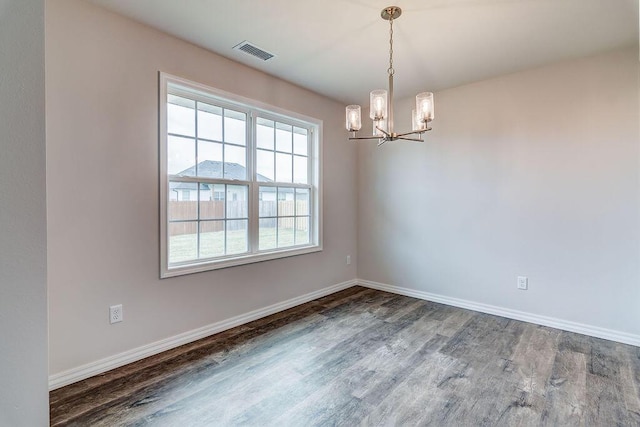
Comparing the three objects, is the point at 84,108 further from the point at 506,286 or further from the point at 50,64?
the point at 506,286

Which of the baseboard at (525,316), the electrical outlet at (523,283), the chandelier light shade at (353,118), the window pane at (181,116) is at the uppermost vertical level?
the window pane at (181,116)

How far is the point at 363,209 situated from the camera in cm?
443

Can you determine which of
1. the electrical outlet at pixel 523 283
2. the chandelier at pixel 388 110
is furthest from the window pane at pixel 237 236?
the electrical outlet at pixel 523 283

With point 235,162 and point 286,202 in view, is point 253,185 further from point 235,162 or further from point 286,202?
point 286,202

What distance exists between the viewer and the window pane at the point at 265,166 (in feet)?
10.8

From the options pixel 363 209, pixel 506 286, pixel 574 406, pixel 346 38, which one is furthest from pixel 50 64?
pixel 506 286

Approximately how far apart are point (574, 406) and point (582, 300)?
142 cm

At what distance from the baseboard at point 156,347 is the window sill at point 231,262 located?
20.6 inches

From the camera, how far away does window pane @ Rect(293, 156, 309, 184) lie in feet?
12.2

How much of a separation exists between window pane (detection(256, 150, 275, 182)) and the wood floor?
152 cm

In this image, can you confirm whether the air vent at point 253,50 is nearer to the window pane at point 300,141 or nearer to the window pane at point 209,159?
the window pane at point 209,159

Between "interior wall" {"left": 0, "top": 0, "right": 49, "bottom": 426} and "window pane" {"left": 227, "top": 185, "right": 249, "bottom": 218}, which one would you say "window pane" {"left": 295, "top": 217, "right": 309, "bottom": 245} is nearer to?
"window pane" {"left": 227, "top": 185, "right": 249, "bottom": 218}

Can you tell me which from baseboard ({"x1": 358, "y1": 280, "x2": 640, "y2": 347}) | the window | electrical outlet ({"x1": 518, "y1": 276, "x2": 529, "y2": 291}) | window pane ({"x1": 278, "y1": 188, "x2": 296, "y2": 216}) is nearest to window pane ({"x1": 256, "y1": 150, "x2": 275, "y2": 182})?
the window

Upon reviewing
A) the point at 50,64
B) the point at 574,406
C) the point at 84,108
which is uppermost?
the point at 50,64
